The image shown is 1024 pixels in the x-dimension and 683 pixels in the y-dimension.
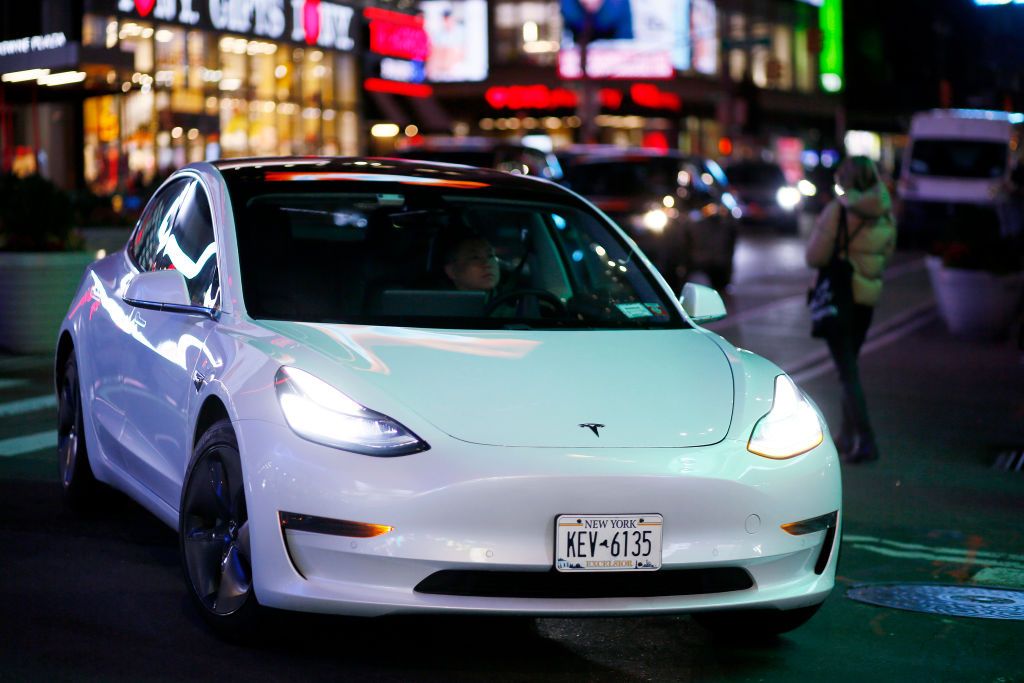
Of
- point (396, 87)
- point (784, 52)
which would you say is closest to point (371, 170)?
point (396, 87)

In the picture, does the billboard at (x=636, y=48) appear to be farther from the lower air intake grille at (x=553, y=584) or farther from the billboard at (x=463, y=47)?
the lower air intake grille at (x=553, y=584)

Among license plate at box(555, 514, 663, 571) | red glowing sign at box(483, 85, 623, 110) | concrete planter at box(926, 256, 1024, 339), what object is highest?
red glowing sign at box(483, 85, 623, 110)

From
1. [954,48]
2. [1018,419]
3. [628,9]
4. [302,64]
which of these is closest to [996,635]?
[1018,419]

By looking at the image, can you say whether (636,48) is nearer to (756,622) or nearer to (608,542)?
(756,622)

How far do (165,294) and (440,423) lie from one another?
1.40 meters

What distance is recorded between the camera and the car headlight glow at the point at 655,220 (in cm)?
2133

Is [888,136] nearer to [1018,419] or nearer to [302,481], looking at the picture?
[1018,419]

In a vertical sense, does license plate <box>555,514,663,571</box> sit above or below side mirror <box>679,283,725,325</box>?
below

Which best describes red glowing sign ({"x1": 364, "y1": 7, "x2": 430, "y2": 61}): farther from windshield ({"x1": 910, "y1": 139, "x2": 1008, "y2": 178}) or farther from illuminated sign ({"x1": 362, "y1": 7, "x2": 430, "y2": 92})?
windshield ({"x1": 910, "y1": 139, "x2": 1008, "y2": 178})

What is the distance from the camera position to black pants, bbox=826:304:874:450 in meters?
9.95

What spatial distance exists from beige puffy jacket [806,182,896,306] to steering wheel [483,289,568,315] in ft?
12.8

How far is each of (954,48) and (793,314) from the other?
312 feet

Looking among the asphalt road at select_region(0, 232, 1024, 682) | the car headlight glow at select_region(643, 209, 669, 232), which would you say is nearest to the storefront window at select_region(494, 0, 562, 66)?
the car headlight glow at select_region(643, 209, 669, 232)

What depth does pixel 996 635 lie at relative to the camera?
6.06 meters
